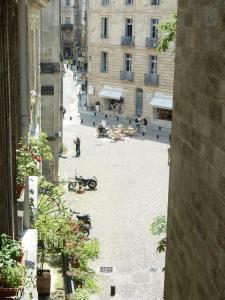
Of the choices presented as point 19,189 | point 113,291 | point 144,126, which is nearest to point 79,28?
point 144,126

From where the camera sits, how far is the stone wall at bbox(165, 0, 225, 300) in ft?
20.4

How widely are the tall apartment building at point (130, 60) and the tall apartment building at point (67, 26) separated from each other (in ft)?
106

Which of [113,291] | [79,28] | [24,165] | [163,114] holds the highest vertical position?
[79,28]

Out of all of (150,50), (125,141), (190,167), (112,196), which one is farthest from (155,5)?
(190,167)

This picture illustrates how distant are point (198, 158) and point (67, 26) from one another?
2754 inches

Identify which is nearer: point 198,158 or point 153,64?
point 198,158

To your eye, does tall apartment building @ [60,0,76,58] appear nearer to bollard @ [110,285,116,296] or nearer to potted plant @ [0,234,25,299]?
bollard @ [110,285,116,296]

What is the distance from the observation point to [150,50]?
124ft

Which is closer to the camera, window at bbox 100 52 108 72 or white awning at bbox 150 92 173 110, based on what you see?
white awning at bbox 150 92 173 110

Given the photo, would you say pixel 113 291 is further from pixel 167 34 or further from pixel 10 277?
pixel 10 277

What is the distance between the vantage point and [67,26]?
7450cm

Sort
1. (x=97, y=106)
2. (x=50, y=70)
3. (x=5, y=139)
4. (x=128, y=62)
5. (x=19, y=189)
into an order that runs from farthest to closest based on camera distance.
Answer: (x=97, y=106)
(x=128, y=62)
(x=50, y=70)
(x=19, y=189)
(x=5, y=139)

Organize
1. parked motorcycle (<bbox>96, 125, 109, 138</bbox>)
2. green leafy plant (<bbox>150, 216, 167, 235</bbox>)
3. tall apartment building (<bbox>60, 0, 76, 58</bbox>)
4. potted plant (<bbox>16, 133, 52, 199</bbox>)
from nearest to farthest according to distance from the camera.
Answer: potted plant (<bbox>16, 133, 52, 199</bbox>), green leafy plant (<bbox>150, 216, 167, 235</bbox>), parked motorcycle (<bbox>96, 125, 109, 138</bbox>), tall apartment building (<bbox>60, 0, 76, 58</bbox>)

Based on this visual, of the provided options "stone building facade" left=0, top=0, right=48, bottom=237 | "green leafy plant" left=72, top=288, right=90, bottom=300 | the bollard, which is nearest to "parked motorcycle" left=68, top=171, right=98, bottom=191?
the bollard
